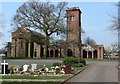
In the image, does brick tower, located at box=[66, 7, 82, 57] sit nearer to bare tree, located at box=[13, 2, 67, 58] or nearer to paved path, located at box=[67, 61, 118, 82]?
bare tree, located at box=[13, 2, 67, 58]

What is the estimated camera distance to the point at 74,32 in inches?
3364

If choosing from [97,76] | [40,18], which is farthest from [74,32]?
[97,76]

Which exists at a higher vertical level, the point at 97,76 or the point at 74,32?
the point at 74,32

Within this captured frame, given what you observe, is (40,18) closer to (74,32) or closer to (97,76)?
(74,32)

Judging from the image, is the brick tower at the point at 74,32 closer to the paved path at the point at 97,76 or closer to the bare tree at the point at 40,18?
the bare tree at the point at 40,18

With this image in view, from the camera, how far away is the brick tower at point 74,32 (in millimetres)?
85375

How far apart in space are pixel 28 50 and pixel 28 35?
13237 mm

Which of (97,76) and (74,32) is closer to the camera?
(97,76)

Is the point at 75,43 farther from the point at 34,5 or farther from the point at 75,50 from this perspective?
the point at 34,5

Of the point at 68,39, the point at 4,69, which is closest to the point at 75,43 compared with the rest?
the point at 68,39

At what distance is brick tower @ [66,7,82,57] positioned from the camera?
85.4 meters

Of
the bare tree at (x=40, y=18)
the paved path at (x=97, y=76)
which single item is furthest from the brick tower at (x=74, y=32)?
the paved path at (x=97, y=76)

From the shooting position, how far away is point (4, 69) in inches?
1091

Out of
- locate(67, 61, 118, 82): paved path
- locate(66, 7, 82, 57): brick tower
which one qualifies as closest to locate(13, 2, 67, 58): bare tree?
locate(66, 7, 82, 57): brick tower
